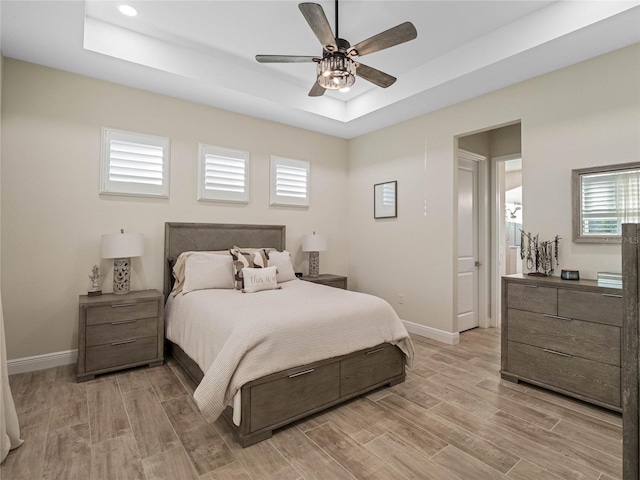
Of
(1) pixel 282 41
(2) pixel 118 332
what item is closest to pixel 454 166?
(1) pixel 282 41

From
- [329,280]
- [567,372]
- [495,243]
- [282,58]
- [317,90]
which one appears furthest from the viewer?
[495,243]

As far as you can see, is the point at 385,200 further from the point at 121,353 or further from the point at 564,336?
the point at 121,353

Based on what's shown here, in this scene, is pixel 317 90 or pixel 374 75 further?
pixel 317 90

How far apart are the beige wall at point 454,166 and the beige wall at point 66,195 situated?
227cm

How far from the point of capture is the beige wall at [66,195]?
299cm

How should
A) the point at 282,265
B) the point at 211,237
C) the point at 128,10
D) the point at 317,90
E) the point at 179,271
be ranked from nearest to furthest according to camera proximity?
the point at 128,10 < the point at 317,90 < the point at 179,271 < the point at 282,265 < the point at 211,237

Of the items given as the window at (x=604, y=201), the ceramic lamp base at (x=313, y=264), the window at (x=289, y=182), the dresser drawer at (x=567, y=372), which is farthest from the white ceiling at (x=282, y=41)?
the dresser drawer at (x=567, y=372)

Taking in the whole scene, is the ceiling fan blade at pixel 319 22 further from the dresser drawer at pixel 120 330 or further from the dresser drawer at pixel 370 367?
the dresser drawer at pixel 120 330

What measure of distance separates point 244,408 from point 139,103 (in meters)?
3.30

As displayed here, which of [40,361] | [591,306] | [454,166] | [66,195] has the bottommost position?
[40,361]

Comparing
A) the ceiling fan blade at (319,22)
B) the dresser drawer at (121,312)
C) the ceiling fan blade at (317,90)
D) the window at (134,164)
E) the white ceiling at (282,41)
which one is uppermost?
the white ceiling at (282,41)

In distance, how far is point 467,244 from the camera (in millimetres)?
4547

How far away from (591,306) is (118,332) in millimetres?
3891

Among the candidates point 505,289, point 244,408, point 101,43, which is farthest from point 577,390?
point 101,43
